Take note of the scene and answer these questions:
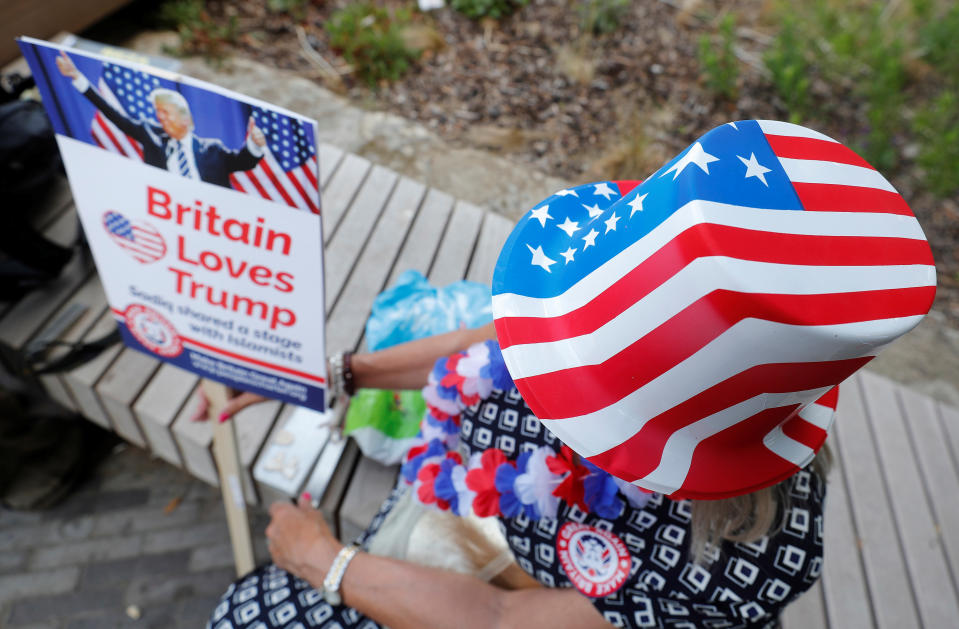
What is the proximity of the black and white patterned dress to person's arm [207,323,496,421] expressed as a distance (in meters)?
0.22

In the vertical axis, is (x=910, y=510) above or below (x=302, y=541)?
below

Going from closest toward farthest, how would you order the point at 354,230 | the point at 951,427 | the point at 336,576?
the point at 336,576 → the point at 951,427 → the point at 354,230

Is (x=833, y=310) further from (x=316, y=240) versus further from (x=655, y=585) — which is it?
(x=316, y=240)

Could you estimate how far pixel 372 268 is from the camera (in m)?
2.15

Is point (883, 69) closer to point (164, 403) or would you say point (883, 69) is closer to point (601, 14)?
point (601, 14)

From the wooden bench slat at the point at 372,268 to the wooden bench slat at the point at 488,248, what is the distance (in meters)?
0.28

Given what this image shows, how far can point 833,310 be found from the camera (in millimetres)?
687

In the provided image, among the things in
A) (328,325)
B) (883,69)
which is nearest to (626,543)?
(328,325)

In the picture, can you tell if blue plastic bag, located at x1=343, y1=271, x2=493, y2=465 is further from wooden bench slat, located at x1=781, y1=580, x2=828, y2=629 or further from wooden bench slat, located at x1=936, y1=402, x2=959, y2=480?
wooden bench slat, located at x1=936, y1=402, x2=959, y2=480

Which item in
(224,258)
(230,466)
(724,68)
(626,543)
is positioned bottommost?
(230,466)

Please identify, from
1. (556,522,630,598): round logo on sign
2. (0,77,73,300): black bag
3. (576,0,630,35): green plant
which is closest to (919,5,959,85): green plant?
(576,0,630,35): green plant

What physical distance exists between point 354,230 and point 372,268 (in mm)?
195

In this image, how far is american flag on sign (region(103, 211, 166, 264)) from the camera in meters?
1.26

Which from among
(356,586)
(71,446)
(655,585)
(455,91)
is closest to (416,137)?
(455,91)
